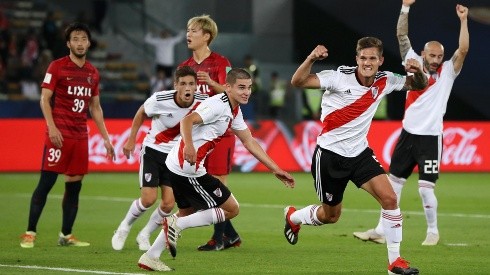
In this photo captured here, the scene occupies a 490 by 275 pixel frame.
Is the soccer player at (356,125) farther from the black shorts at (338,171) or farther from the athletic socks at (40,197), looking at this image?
the athletic socks at (40,197)

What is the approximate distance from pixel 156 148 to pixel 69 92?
1.29m

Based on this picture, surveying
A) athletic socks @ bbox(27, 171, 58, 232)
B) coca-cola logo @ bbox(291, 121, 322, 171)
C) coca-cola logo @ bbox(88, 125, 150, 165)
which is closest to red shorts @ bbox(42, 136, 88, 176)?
athletic socks @ bbox(27, 171, 58, 232)

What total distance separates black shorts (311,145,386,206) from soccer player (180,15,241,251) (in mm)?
1862

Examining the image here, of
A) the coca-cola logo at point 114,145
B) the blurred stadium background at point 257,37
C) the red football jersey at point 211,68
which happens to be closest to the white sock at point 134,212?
the red football jersey at point 211,68

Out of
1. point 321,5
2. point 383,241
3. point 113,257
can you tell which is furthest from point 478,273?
point 321,5

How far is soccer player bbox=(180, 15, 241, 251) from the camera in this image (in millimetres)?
12672

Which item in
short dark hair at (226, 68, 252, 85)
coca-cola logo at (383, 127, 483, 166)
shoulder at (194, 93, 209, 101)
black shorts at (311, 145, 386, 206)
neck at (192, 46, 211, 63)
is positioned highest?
neck at (192, 46, 211, 63)

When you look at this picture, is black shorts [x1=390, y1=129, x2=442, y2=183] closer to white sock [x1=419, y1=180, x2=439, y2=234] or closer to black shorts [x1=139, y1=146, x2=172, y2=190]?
white sock [x1=419, y1=180, x2=439, y2=234]

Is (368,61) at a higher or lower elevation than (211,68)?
higher

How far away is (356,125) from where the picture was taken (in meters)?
10.9

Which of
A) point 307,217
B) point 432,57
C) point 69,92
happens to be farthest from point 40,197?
point 432,57

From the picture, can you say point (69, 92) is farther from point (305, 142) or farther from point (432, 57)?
point (305, 142)

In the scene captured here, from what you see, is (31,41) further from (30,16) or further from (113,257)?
(113,257)

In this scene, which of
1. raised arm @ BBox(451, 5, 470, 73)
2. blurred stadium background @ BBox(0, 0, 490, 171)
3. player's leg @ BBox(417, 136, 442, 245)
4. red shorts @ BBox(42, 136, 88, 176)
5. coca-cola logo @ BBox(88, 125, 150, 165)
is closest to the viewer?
raised arm @ BBox(451, 5, 470, 73)
